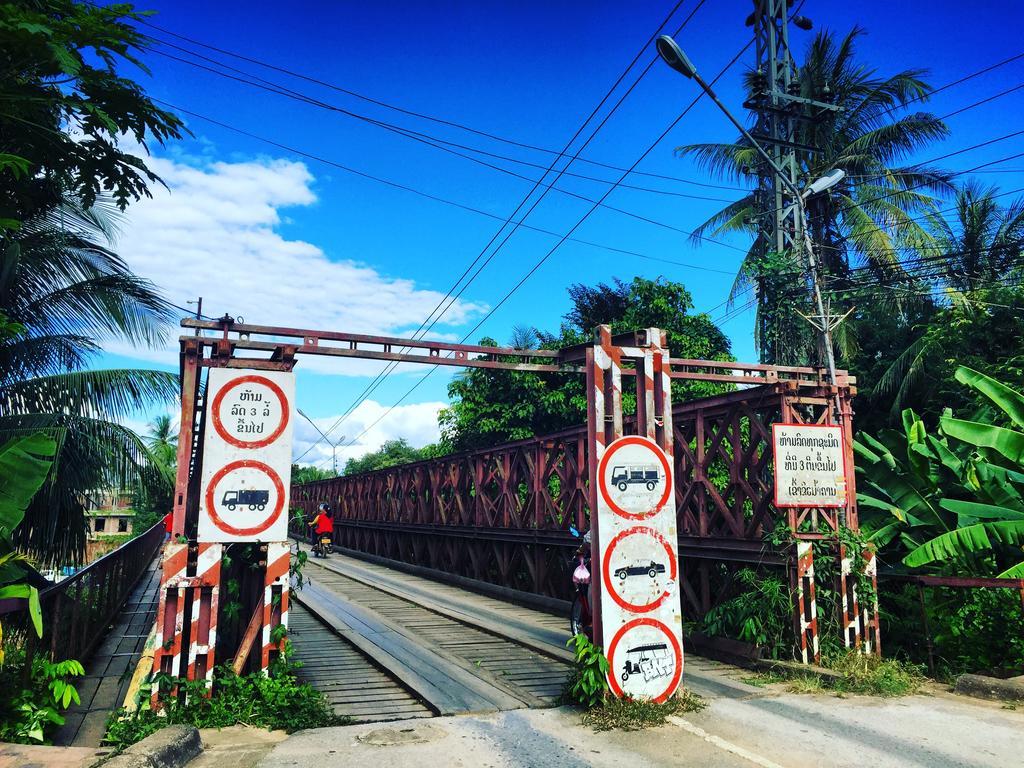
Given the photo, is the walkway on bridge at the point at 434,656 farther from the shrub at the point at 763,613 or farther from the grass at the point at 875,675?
the grass at the point at 875,675

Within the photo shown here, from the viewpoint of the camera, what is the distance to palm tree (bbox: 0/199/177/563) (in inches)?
482

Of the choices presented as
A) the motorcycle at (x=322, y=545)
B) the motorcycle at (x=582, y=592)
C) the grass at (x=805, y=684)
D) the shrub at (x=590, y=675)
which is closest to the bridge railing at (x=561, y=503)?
the motorcycle at (x=582, y=592)

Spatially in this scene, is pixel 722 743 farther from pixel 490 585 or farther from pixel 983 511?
pixel 490 585

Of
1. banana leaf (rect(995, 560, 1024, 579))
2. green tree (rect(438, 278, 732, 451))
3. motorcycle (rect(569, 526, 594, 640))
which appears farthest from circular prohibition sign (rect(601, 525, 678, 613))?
green tree (rect(438, 278, 732, 451))

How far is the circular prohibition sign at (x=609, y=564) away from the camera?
6.79 metres

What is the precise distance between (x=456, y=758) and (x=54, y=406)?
35.8 feet

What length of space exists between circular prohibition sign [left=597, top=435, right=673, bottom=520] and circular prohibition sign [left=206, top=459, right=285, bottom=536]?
3034mm

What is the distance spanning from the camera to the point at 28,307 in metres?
12.8

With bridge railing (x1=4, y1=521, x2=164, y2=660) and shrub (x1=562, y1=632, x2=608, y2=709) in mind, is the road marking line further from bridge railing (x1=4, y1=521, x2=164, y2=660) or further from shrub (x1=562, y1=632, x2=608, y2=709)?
bridge railing (x1=4, y1=521, x2=164, y2=660)

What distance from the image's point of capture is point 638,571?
690cm

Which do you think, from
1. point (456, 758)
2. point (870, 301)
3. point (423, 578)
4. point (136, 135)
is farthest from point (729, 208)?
point (456, 758)

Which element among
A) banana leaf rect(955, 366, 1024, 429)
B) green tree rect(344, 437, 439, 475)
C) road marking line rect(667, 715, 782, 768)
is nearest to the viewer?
road marking line rect(667, 715, 782, 768)

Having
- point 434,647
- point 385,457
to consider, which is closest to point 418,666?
point 434,647

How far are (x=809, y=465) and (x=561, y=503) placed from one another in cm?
609
